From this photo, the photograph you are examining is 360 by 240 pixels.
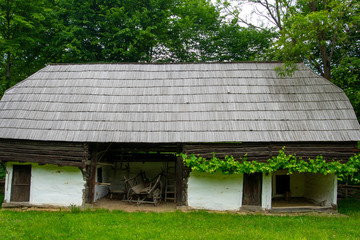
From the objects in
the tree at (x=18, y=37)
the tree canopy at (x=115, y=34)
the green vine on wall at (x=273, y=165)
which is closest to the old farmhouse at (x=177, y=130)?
the green vine on wall at (x=273, y=165)

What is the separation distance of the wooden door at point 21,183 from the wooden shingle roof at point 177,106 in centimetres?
123

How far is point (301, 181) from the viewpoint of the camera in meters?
10.8

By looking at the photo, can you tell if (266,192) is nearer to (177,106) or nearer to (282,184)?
(282,184)

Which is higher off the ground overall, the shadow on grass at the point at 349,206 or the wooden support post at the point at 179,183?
the wooden support post at the point at 179,183

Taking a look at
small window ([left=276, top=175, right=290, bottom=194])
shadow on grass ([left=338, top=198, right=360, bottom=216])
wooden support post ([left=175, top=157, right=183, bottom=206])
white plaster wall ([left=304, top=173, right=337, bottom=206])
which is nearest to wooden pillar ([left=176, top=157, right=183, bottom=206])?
wooden support post ([left=175, top=157, right=183, bottom=206])

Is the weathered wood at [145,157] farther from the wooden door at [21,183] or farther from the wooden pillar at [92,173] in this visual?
the wooden door at [21,183]

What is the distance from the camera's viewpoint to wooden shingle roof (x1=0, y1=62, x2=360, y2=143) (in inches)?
328

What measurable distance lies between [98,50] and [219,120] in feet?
38.8

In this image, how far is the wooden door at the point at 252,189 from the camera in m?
8.55

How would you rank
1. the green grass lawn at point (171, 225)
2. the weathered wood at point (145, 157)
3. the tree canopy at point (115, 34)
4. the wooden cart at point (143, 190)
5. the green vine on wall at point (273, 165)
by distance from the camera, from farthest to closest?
the tree canopy at point (115, 34) → the weathered wood at point (145, 157) → the wooden cart at point (143, 190) → the green vine on wall at point (273, 165) → the green grass lawn at point (171, 225)

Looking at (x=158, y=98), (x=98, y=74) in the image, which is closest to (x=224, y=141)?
(x=158, y=98)

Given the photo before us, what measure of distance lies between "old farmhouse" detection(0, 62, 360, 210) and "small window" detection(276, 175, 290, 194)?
830mm

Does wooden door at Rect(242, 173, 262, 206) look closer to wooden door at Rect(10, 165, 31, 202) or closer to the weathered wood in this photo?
the weathered wood

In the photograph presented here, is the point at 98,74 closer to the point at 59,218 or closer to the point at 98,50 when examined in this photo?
the point at 59,218
